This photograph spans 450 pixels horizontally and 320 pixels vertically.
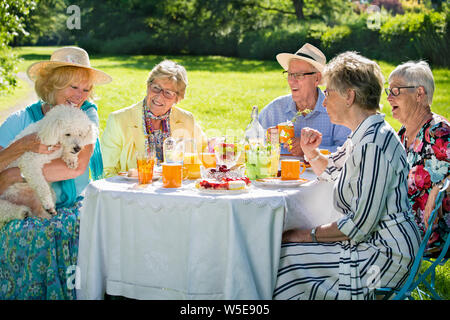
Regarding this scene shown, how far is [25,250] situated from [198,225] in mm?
1419

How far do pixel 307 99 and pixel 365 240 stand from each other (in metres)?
2.29

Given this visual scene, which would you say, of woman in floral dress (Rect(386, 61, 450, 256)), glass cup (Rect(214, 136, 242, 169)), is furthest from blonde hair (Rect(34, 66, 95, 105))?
woman in floral dress (Rect(386, 61, 450, 256))

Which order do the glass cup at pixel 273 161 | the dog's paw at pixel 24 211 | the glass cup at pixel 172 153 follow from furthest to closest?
1. the dog's paw at pixel 24 211
2. the glass cup at pixel 273 161
3. the glass cup at pixel 172 153

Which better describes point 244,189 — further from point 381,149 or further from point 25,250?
point 25,250

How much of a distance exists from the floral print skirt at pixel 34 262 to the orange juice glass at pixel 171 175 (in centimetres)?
99

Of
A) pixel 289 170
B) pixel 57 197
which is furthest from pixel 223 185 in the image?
pixel 57 197

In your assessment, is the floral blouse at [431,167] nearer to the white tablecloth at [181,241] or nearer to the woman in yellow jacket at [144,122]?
the white tablecloth at [181,241]

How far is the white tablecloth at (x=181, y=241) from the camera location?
2.89 metres

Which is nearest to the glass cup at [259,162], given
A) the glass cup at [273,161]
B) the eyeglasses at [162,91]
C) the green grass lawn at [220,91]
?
the glass cup at [273,161]

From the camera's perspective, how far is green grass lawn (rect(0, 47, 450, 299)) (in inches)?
581

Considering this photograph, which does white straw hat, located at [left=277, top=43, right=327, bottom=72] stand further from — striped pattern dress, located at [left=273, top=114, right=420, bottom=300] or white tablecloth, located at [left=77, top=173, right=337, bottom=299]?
white tablecloth, located at [left=77, top=173, right=337, bottom=299]

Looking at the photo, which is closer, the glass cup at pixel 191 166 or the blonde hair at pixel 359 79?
the blonde hair at pixel 359 79

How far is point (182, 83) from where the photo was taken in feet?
14.9

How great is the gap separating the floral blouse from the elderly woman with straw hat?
246 cm
